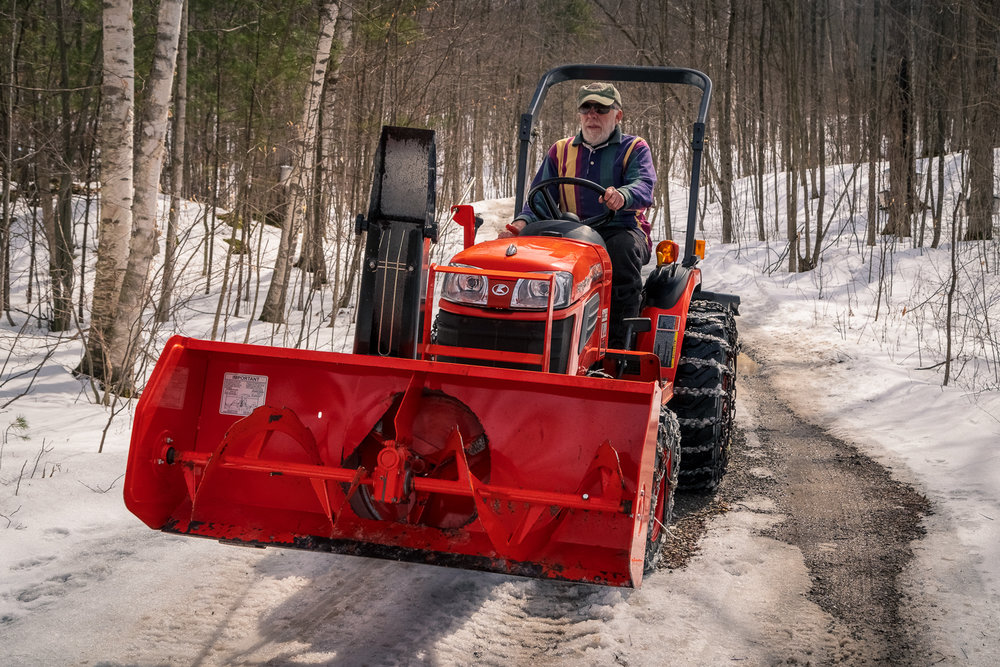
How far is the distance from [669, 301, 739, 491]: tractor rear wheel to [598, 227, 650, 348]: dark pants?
17.2 inches

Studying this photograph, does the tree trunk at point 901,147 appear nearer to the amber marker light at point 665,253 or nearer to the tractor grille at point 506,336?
the amber marker light at point 665,253

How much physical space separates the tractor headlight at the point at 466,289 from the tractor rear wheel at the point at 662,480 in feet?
3.08

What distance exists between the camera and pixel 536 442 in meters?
3.30

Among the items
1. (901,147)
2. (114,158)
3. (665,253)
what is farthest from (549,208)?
(901,147)

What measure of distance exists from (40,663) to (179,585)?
707 millimetres

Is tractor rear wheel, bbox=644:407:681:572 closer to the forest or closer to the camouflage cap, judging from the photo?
the camouflage cap

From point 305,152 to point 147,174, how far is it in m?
2.96

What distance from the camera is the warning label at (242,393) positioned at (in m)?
3.45

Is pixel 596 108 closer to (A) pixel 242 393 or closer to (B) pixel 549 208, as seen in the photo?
(B) pixel 549 208

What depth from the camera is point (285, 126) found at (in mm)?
13781

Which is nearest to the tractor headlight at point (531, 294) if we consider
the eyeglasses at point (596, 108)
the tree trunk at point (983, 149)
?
the eyeglasses at point (596, 108)

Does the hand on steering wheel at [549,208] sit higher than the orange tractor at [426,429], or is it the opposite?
the hand on steering wheel at [549,208]

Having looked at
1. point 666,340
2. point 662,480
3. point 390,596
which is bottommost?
point 390,596

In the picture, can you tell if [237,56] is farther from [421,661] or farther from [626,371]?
[421,661]
